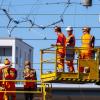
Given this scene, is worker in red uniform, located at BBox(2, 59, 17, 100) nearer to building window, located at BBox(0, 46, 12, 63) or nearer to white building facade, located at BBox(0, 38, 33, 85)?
white building facade, located at BBox(0, 38, 33, 85)

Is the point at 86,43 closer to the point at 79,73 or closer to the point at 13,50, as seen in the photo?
the point at 79,73

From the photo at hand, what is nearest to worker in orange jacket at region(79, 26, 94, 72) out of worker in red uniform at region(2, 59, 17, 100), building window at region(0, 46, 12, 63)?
worker in red uniform at region(2, 59, 17, 100)

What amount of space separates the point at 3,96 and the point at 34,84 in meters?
1.29

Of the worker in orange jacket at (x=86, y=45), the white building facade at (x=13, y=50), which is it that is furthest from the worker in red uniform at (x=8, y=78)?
the white building facade at (x=13, y=50)

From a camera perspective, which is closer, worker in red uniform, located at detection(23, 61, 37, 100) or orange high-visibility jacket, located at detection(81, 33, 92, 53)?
orange high-visibility jacket, located at detection(81, 33, 92, 53)

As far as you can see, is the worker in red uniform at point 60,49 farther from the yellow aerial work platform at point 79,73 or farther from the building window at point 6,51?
the building window at point 6,51

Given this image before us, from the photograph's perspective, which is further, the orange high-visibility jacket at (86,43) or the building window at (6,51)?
the building window at (6,51)

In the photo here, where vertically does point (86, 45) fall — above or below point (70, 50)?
above

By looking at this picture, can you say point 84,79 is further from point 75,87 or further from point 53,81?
point 75,87

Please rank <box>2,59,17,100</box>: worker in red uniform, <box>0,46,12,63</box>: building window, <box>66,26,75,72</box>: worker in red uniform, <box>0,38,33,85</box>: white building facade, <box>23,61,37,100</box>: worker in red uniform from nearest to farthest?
<box>66,26,75,72</box>: worker in red uniform < <box>2,59,17,100</box>: worker in red uniform < <box>23,61,37,100</box>: worker in red uniform < <box>0,38,33,85</box>: white building facade < <box>0,46,12,63</box>: building window

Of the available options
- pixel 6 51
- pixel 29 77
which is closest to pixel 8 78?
pixel 29 77

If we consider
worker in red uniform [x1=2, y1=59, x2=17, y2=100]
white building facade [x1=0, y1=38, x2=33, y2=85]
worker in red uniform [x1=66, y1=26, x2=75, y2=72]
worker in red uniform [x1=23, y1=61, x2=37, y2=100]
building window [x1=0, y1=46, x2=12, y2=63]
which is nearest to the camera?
worker in red uniform [x1=66, y1=26, x2=75, y2=72]

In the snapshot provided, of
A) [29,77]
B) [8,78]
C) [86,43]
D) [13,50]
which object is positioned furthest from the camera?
[13,50]

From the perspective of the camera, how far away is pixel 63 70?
16641 mm
